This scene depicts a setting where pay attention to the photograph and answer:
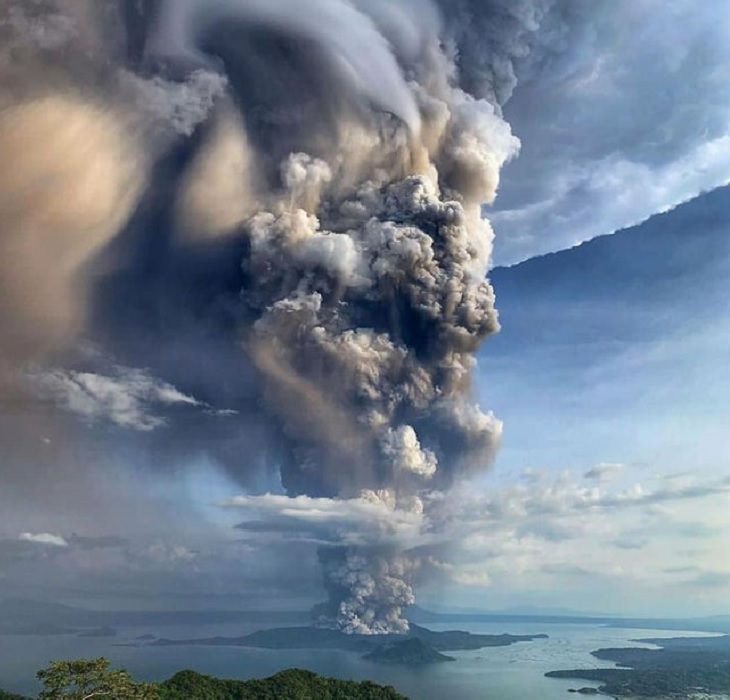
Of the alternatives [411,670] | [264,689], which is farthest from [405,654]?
[264,689]

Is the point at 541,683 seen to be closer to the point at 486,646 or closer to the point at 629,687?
the point at 629,687

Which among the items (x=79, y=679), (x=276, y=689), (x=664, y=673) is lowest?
(x=664, y=673)

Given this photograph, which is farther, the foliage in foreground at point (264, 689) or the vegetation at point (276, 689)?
the vegetation at point (276, 689)

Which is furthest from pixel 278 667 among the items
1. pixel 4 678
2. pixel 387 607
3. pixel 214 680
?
pixel 214 680

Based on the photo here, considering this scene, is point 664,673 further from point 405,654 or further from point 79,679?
point 79,679

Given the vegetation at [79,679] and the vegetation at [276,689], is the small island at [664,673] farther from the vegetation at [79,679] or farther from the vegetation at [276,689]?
the vegetation at [79,679]

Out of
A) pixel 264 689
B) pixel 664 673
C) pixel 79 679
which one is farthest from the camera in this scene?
pixel 664 673

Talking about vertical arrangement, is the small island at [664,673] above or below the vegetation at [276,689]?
below

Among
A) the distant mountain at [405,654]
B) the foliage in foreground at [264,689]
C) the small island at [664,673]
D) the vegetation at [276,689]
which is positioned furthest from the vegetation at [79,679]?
the distant mountain at [405,654]

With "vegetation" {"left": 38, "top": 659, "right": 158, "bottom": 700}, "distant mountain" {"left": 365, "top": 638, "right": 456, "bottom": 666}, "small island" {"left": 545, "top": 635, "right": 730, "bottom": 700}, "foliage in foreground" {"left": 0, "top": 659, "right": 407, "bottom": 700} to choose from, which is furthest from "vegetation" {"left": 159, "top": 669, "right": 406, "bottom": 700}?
"distant mountain" {"left": 365, "top": 638, "right": 456, "bottom": 666}
